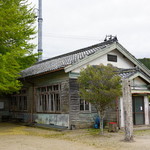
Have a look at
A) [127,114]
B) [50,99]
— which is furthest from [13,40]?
[127,114]

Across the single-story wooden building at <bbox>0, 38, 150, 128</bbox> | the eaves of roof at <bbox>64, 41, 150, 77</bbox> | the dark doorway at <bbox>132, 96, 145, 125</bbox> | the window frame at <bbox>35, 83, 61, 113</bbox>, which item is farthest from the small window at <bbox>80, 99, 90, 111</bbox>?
the dark doorway at <bbox>132, 96, 145, 125</bbox>

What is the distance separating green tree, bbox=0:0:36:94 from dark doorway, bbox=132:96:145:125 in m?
7.18

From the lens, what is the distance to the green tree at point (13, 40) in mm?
12531

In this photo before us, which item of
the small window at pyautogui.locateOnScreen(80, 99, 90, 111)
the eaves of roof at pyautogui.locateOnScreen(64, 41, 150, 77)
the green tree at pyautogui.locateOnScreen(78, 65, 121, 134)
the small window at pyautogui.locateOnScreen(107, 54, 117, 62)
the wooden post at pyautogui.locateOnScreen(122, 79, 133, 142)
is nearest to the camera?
the wooden post at pyautogui.locateOnScreen(122, 79, 133, 142)

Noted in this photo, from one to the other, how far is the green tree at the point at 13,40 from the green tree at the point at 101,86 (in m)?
3.84

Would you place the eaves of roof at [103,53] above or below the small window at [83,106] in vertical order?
above

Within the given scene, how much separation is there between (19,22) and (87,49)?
18.1ft

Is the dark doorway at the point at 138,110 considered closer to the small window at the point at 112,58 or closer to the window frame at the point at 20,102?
the small window at the point at 112,58

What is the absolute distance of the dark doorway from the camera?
15.0 metres

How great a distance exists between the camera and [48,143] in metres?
9.64

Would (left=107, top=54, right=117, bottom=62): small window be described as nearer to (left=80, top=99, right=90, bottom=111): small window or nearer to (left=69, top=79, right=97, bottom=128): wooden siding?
(left=69, top=79, right=97, bottom=128): wooden siding

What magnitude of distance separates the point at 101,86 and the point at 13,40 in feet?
21.2

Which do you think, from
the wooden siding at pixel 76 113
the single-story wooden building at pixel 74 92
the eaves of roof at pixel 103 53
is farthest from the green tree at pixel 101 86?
the wooden siding at pixel 76 113

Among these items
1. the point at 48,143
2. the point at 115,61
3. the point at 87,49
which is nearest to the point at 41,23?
the point at 87,49
